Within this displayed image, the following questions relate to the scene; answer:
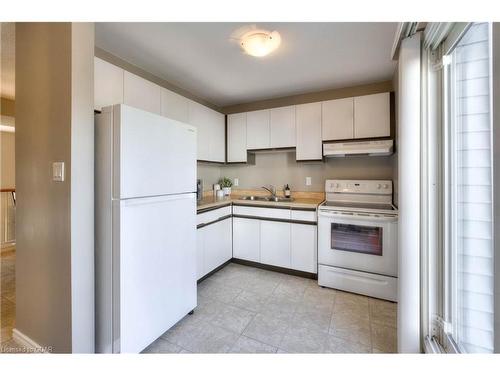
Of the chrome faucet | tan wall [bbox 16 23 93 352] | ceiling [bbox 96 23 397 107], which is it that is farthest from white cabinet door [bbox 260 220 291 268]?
tan wall [bbox 16 23 93 352]

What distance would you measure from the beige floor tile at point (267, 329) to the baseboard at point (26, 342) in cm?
139

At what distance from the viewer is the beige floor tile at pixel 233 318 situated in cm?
176

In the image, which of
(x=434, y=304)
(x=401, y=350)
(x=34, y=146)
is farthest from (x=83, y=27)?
(x=401, y=350)

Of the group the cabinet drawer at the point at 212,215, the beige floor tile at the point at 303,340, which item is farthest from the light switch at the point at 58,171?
the beige floor tile at the point at 303,340

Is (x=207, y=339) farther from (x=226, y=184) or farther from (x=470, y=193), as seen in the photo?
(x=226, y=184)

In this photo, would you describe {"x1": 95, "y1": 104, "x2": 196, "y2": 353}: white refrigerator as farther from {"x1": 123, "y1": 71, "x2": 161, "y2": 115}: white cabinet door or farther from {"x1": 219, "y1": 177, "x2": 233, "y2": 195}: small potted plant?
{"x1": 219, "y1": 177, "x2": 233, "y2": 195}: small potted plant

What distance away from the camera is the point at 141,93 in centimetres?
212

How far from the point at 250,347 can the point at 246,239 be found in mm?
1392

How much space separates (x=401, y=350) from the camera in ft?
4.47

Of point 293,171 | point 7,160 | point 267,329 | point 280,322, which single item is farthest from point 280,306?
point 7,160

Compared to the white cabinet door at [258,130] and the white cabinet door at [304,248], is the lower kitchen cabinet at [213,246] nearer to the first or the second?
the white cabinet door at [304,248]
